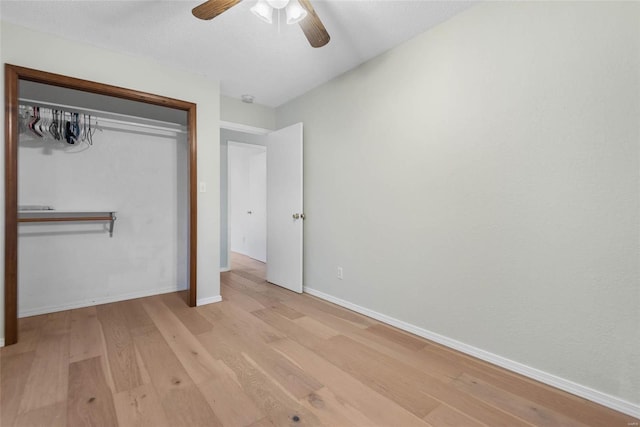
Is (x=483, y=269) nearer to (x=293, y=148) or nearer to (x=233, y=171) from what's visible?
(x=293, y=148)

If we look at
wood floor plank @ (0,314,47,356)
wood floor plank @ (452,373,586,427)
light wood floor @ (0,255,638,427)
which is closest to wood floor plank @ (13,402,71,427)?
light wood floor @ (0,255,638,427)

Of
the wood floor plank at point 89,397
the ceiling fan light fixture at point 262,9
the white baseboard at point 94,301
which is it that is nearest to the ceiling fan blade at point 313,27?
the ceiling fan light fixture at point 262,9

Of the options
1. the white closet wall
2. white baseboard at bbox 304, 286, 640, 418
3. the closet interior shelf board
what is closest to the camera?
white baseboard at bbox 304, 286, 640, 418

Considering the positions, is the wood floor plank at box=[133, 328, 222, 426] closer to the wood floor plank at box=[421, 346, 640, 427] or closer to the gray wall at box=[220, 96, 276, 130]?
the wood floor plank at box=[421, 346, 640, 427]

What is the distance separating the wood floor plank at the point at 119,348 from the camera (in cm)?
169

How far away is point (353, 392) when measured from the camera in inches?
62.6

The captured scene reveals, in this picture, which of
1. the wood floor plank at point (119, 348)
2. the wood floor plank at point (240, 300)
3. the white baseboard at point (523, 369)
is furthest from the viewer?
the wood floor plank at point (240, 300)

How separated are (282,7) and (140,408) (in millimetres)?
2381

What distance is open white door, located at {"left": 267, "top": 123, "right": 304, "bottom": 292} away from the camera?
3441 mm

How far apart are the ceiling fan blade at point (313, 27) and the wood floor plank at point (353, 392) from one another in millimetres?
2180

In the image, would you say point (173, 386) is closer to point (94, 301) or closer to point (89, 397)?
point (89, 397)

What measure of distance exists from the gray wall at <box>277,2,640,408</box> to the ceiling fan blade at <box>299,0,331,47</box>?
0.90m

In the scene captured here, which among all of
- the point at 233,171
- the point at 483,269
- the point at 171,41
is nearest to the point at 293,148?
the point at 171,41

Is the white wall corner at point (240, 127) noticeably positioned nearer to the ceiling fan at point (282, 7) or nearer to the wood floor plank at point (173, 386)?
the ceiling fan at point (282, 7)
